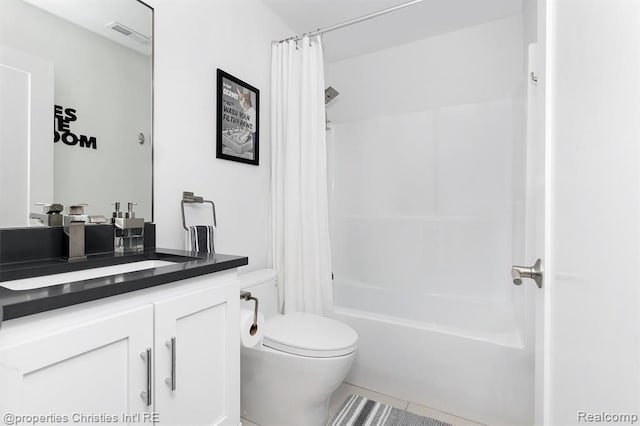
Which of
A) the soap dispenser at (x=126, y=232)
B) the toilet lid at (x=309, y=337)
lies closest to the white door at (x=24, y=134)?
the soap dispenser at (x=126, y=232)

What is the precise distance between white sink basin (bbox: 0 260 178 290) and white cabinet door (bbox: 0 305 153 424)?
274 mm

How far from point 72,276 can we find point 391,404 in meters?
1.65

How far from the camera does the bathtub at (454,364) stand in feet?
4.87

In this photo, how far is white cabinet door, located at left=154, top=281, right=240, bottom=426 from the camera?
850 mm

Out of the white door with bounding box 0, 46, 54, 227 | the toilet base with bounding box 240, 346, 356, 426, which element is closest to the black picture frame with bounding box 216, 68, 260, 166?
the white door with bounding box 0, 46, 54, 227

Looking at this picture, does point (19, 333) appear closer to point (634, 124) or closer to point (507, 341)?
point (634, 124)

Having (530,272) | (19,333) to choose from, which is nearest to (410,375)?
(530,272)

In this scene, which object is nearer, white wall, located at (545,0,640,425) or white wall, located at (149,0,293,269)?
white wall, located at (545,0,640,425)

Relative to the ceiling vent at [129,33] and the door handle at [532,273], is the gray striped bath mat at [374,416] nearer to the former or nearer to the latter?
the door handle at [532,273]

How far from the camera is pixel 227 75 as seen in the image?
1751mm

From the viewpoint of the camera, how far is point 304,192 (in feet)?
6.23

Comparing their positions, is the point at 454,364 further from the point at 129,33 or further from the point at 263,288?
the point at 129,33

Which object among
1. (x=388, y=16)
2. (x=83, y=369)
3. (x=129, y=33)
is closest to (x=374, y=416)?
(x=83, y=369)

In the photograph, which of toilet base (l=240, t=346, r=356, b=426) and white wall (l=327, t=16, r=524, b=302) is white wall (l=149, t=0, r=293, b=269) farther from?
white wall (l=327, t=16, r=524, b=302)
